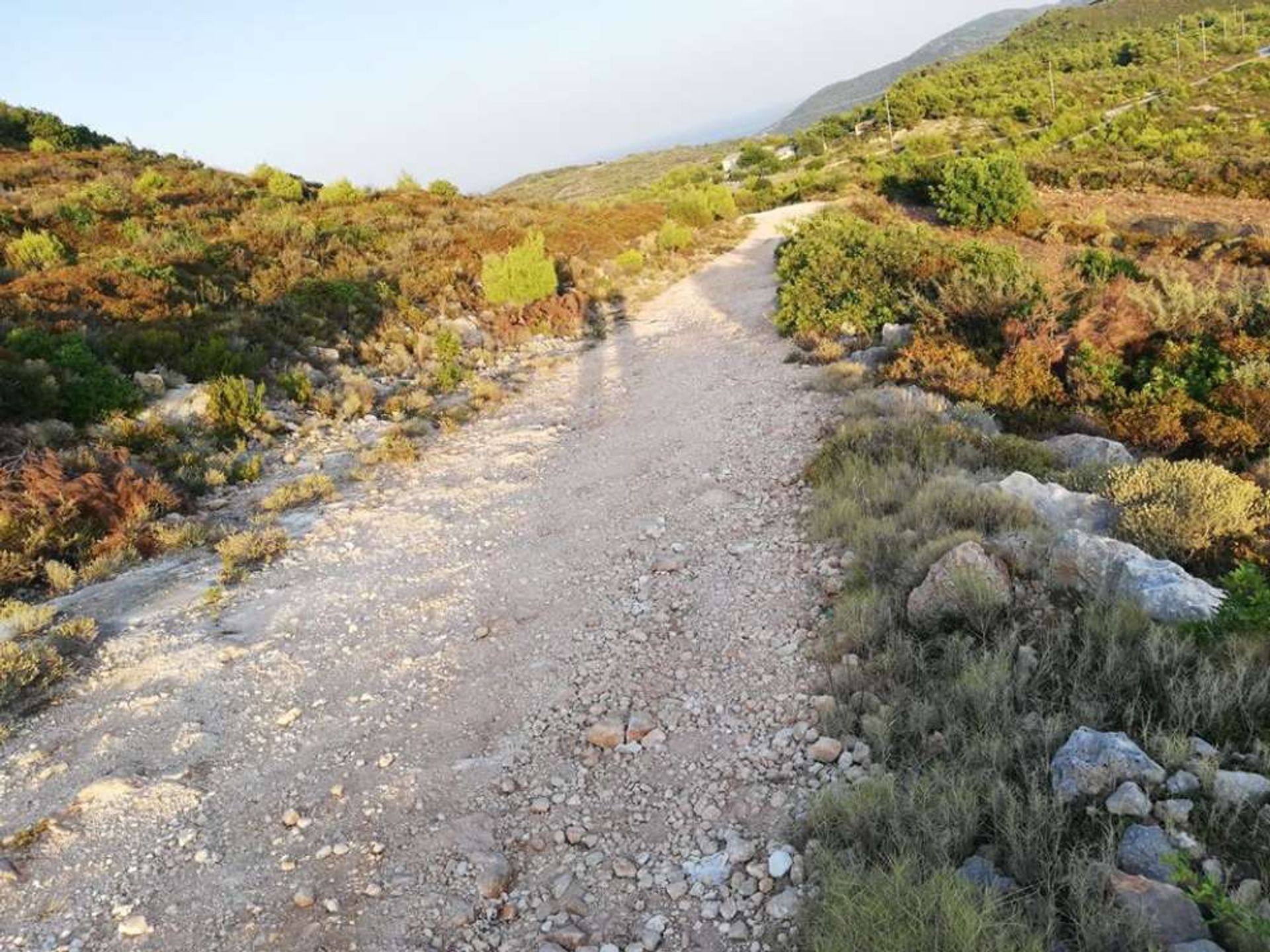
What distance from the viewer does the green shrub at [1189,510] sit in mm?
4980

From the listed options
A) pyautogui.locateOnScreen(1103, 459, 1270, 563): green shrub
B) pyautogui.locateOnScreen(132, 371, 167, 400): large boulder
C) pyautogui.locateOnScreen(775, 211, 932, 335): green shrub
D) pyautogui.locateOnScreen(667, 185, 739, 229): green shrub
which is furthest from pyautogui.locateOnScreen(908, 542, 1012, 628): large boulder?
pyautogui.locateOnScreen(667, 185, 739, 229): green shrub

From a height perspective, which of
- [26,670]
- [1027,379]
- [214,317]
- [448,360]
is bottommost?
[1027,379]

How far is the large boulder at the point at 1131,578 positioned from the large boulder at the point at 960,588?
1.35 feet

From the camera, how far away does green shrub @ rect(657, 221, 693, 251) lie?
890 inches

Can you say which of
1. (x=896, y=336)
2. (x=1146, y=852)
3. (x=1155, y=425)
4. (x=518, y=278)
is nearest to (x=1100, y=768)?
(x=1146, y=852)

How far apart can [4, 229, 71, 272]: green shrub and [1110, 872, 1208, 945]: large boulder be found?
704 inches

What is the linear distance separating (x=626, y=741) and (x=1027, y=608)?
252 centimetres

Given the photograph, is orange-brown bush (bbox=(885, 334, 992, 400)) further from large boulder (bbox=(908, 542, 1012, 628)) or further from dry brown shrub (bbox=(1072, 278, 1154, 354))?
large boulder (bbox=(908, 542, 1012, 628))

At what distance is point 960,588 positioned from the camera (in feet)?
14.6

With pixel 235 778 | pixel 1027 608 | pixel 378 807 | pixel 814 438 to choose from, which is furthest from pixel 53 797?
pixel 814 438

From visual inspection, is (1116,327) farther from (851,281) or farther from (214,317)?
(214,317)

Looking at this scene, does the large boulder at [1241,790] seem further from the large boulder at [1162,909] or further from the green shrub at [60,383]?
the green shrub at [60,383]

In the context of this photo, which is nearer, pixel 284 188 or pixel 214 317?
pixel 214 317

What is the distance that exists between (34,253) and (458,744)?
15306mm
